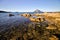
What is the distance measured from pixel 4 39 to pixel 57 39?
11.2 meters

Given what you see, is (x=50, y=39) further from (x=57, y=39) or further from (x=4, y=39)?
(x=4, y=39)

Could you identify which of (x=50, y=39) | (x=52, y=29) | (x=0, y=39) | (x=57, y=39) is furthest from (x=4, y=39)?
(x=52, y=29)

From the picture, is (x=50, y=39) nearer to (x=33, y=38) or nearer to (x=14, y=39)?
(x=33, y=38)

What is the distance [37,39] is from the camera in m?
17.9

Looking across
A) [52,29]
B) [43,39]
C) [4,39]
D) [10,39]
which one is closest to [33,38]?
[43,39]

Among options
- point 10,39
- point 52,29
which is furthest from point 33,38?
point 52,29

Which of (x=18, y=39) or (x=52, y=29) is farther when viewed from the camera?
(x=52, y=29)

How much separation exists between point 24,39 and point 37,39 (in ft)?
9.09

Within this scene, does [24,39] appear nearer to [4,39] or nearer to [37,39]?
[37,39]

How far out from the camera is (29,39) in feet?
58.9

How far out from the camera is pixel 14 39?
704 inches

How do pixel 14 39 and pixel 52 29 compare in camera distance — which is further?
pixel 52 29

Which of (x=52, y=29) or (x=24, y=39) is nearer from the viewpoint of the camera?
(x=24, y=39)

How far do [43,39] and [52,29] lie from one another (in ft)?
27.0
